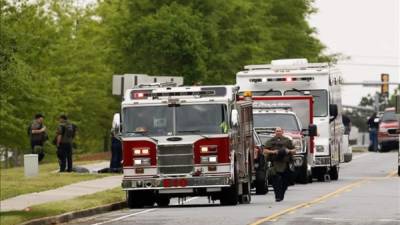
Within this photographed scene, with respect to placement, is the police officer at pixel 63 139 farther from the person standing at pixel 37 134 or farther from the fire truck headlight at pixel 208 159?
the fire truck headlight at pixel 208 159

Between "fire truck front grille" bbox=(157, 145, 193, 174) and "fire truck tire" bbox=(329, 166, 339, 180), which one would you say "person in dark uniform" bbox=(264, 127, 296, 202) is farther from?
"fire truck tire" bbox=(329, 166, 339, 180)

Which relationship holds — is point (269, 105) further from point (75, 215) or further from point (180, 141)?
point (75, 215)

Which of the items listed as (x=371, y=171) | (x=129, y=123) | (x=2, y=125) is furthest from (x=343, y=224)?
(x=2, y=125)

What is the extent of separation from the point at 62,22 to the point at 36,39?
14921 millimetres

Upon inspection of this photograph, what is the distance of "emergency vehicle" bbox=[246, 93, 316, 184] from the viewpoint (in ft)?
116

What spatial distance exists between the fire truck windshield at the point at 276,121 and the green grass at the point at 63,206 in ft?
18.7

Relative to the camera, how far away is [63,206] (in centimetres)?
2605

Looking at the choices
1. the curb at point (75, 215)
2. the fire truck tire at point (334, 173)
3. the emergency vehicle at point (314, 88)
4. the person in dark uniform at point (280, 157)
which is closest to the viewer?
the curb at point (75, 215)

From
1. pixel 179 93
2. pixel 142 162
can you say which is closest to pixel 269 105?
pixel 179 93

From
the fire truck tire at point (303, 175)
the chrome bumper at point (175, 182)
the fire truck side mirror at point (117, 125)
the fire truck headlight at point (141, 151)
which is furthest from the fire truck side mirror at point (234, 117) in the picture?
the fire truck tire at point (303, 175)

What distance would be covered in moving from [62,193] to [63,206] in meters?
4.98

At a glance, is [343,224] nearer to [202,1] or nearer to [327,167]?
[327,167]

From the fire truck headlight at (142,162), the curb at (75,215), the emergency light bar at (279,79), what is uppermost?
the emergency light bar at (279,79)

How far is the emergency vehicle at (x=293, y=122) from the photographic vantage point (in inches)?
1391
